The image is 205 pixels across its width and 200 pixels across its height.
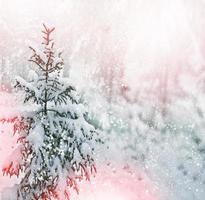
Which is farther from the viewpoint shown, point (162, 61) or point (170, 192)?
point (162, 61)

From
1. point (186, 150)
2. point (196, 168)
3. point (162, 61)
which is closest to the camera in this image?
point (196, 168)

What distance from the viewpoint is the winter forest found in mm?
21953

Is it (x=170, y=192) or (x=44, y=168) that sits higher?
(x=44, y=168)

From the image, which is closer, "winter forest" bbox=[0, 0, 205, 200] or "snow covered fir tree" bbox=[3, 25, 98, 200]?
"snow covered fir tree" bbox=[3, 25, 98, 200]

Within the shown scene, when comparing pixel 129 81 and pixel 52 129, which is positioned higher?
pixel 129 81

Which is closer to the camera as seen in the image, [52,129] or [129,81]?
[52,129]

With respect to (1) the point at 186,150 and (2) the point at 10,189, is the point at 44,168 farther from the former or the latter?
(1) the point at 186,150

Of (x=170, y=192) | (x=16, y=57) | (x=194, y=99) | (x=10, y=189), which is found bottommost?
(x=170, y=192)

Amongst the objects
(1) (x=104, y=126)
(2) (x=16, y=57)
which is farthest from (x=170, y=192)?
(2) (x=16, y=57)

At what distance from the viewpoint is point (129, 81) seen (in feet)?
104

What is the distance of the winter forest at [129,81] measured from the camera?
2195cm

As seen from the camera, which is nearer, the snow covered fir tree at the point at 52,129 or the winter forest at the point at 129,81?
the snow covered fir tree at the point at 52,129

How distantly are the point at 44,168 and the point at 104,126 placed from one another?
15942 millimetres

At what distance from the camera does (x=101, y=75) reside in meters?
31.2
